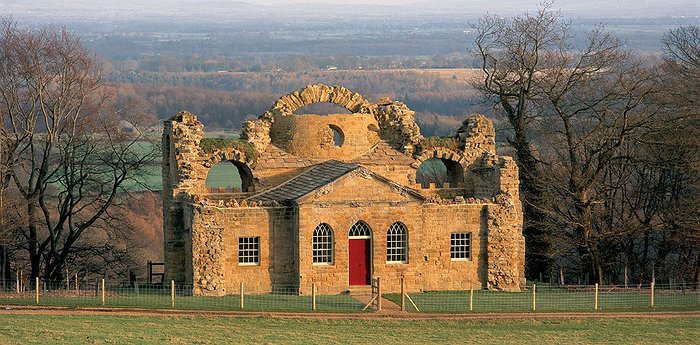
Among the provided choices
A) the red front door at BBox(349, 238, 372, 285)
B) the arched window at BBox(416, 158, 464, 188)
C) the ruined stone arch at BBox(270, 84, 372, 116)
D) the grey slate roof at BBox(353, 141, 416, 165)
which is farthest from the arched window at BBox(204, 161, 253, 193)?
the arched window at BBox(416, 158, 464, 188)

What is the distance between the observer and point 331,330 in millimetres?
42656

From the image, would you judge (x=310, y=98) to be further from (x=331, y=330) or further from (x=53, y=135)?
(x=53, y=135)

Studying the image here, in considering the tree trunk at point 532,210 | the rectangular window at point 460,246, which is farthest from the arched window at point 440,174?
the rectangular window at point 460,246

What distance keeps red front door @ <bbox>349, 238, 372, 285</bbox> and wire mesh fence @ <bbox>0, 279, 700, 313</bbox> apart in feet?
3.41

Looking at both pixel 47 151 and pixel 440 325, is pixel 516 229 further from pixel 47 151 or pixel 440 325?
pixel 47 151

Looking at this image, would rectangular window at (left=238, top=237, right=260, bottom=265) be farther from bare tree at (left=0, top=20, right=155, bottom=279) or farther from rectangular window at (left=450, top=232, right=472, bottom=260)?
bare tree at (left=0, top=20, right=155, bottom=279)

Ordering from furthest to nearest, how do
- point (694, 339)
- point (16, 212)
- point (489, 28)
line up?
point (489, 28) < point (16, 212) < point (694, 339)

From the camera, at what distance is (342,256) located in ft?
165

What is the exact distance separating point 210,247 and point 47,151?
16635 mm

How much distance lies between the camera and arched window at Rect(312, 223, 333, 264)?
50344 millimetres

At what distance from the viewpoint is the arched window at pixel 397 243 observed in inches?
2005

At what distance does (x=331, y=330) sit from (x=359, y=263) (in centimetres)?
814

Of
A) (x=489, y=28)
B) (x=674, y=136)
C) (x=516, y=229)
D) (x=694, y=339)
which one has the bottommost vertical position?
(x=694, y=339)

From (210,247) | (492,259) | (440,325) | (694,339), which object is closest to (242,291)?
(210,247)
